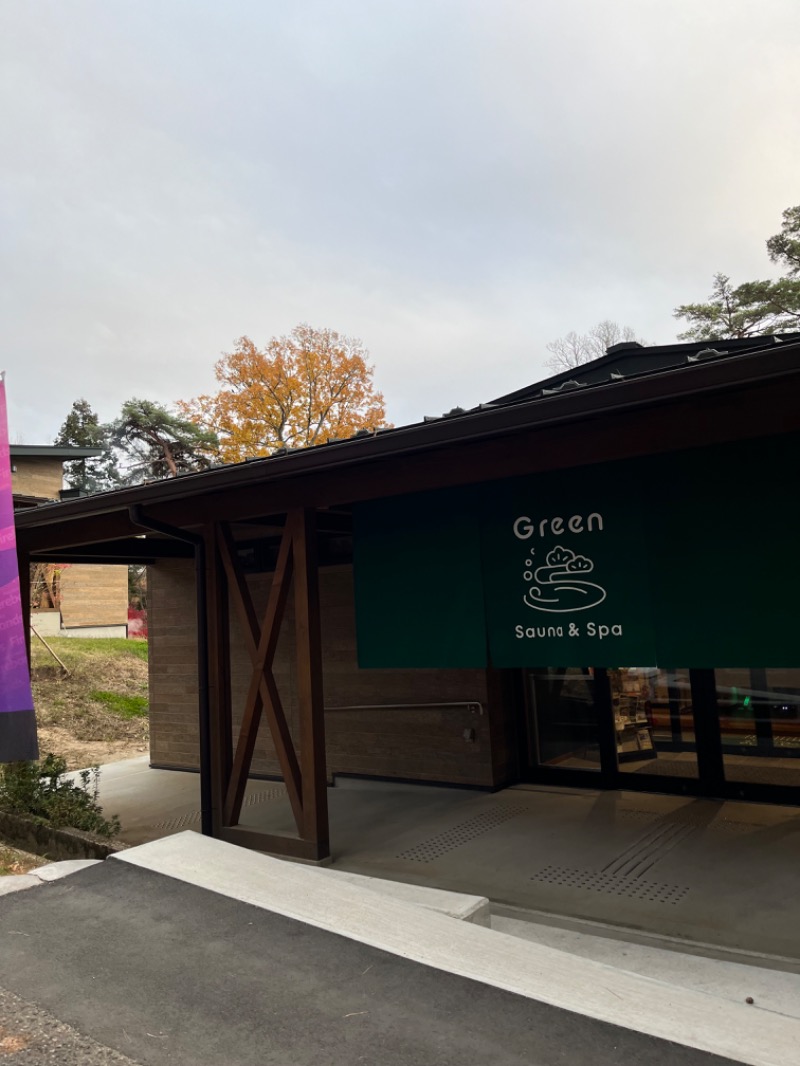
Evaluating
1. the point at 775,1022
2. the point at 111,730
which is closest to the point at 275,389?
the point at 111,730

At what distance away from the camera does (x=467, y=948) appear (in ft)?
11.2

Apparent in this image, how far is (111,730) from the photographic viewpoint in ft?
47.1

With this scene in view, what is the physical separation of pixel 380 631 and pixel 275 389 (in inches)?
939

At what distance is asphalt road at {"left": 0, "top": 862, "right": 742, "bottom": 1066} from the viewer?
2637 millimetres

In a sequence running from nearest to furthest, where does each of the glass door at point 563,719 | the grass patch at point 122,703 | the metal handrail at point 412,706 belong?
the glass door at point 563,719
the metal handrail at point 412,706
the grass patch at point 122,703

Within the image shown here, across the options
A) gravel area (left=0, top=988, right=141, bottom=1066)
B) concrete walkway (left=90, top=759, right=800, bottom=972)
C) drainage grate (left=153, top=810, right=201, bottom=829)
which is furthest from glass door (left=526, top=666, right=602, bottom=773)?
gravel area (left=0, top=988, right=141, bottom=1066)

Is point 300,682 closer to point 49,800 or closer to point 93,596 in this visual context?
point 49,800

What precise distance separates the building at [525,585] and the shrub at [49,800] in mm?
985

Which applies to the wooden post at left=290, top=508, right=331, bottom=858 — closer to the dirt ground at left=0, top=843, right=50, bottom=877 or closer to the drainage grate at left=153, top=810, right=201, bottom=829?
the dirt ground at left=0, top=843, right=50, bottom=877

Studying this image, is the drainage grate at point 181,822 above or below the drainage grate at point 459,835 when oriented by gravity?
below

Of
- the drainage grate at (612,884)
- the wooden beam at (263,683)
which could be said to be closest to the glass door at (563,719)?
the drainage grate at (612,884)

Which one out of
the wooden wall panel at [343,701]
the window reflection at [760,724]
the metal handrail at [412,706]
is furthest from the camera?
the wooden wall panel at [343,701]

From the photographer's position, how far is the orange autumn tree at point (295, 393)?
28703 millimetres

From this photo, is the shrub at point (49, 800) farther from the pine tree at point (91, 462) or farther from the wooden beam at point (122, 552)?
the pine tree at point (91, 462)
